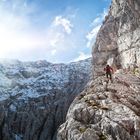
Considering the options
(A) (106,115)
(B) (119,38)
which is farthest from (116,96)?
(B) (119,38)

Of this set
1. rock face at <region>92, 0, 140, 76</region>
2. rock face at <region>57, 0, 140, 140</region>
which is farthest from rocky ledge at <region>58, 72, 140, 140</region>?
rock face at <region>92, 0, 140, 76</region>

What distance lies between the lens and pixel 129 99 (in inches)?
2480

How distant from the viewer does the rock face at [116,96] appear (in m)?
53.1

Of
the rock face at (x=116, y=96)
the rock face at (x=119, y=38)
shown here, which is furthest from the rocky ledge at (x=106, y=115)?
the rock face at (x=119, y=38)

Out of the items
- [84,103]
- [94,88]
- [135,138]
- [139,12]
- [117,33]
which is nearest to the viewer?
[135,138]

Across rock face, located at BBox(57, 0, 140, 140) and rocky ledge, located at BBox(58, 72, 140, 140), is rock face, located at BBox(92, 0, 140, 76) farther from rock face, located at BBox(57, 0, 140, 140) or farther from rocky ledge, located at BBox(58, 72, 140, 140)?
rocky ledge, located at BBox(58, 72, 140, 140)

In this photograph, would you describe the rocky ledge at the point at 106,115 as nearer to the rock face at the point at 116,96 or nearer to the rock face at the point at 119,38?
the rock face at the point at 116,96

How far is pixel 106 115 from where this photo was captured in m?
57.2

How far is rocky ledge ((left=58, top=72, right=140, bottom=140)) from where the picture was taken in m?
52.3

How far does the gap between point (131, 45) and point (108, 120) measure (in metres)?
48.1

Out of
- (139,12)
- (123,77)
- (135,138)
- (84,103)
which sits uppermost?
(139,12)

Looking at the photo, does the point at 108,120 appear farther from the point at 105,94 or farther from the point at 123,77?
the point at 123,77

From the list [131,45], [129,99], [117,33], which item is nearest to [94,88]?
[129,99]

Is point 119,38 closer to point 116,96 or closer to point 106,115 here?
point 116,96
